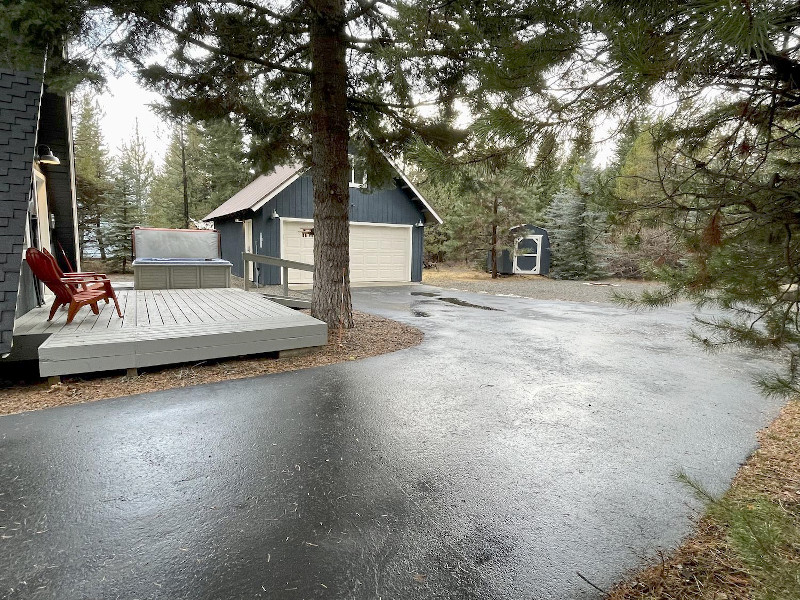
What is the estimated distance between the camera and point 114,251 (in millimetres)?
19516

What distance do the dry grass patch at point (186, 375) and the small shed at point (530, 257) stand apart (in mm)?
16292

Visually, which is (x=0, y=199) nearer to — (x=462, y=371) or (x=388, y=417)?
(x=388, y=417)

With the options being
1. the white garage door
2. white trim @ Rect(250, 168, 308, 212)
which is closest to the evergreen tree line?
white trim @ Rect(250, 168, 308, 212)

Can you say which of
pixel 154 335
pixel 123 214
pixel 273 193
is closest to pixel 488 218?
pixel 273 193

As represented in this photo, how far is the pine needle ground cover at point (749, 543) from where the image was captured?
2.77ft

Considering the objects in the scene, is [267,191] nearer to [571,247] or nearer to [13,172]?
[13,172]

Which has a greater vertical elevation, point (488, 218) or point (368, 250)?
point (488, 218)

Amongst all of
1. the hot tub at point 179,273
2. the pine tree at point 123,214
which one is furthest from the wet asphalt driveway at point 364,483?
the pine tree at point 123,214

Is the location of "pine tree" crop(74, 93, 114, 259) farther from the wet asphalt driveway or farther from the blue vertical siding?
the wet asphalt driveway

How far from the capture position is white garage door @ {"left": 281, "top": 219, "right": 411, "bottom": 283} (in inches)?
567

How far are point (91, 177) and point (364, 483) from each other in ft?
87.3

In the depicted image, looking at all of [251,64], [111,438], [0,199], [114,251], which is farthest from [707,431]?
[114,251]

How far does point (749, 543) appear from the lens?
0.87 m

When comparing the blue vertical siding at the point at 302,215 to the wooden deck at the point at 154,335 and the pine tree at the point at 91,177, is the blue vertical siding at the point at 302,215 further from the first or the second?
the wooden deck at the point at 154,335
